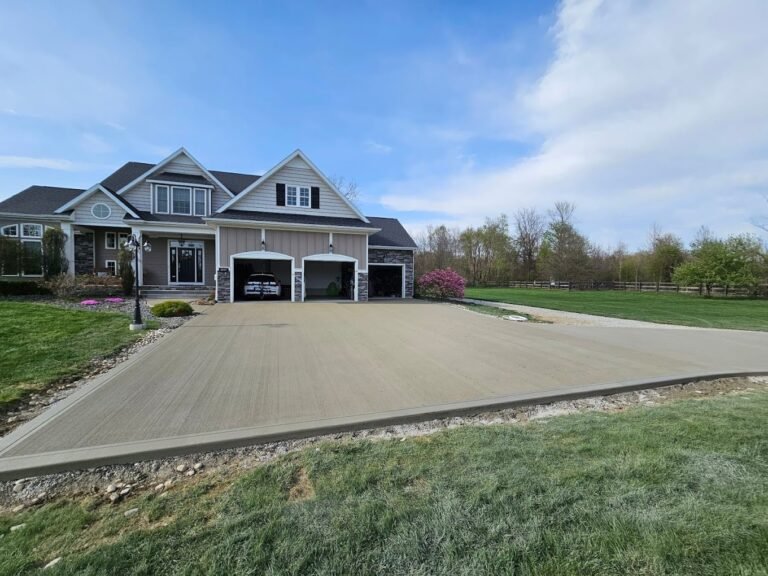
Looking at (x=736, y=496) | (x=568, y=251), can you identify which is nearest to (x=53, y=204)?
(x=736, y=496)

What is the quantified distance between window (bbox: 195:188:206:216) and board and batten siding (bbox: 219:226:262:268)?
212 inches

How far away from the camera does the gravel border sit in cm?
276

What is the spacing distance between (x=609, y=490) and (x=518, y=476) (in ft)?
2.03

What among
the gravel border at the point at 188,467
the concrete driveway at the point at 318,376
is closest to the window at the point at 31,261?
the concrete driveway at the point at 318,376

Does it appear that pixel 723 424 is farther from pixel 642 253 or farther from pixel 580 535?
pixel 642 253

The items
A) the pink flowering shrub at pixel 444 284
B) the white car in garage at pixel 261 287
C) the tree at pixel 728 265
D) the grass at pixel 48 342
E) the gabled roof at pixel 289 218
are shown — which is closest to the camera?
the grass at pixel 48 342

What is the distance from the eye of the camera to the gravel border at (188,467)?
2.76 meters

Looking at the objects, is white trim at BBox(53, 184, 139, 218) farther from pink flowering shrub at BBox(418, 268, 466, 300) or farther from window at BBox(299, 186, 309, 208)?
pink flowering shrub at BBox(418, 268, 466, 300)

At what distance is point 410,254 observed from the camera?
22094 millimetres

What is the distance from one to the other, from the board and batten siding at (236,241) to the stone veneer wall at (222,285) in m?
0.33

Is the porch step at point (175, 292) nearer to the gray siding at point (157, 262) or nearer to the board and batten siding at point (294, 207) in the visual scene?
the gray siding at point (157, 262)

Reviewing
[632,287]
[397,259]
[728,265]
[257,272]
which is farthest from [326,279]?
[632,287]

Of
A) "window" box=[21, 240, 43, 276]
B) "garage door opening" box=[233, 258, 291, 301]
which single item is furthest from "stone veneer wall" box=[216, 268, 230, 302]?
"window" box=[21, 240, 43, 276]

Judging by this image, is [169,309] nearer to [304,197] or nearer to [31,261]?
[304,197]
